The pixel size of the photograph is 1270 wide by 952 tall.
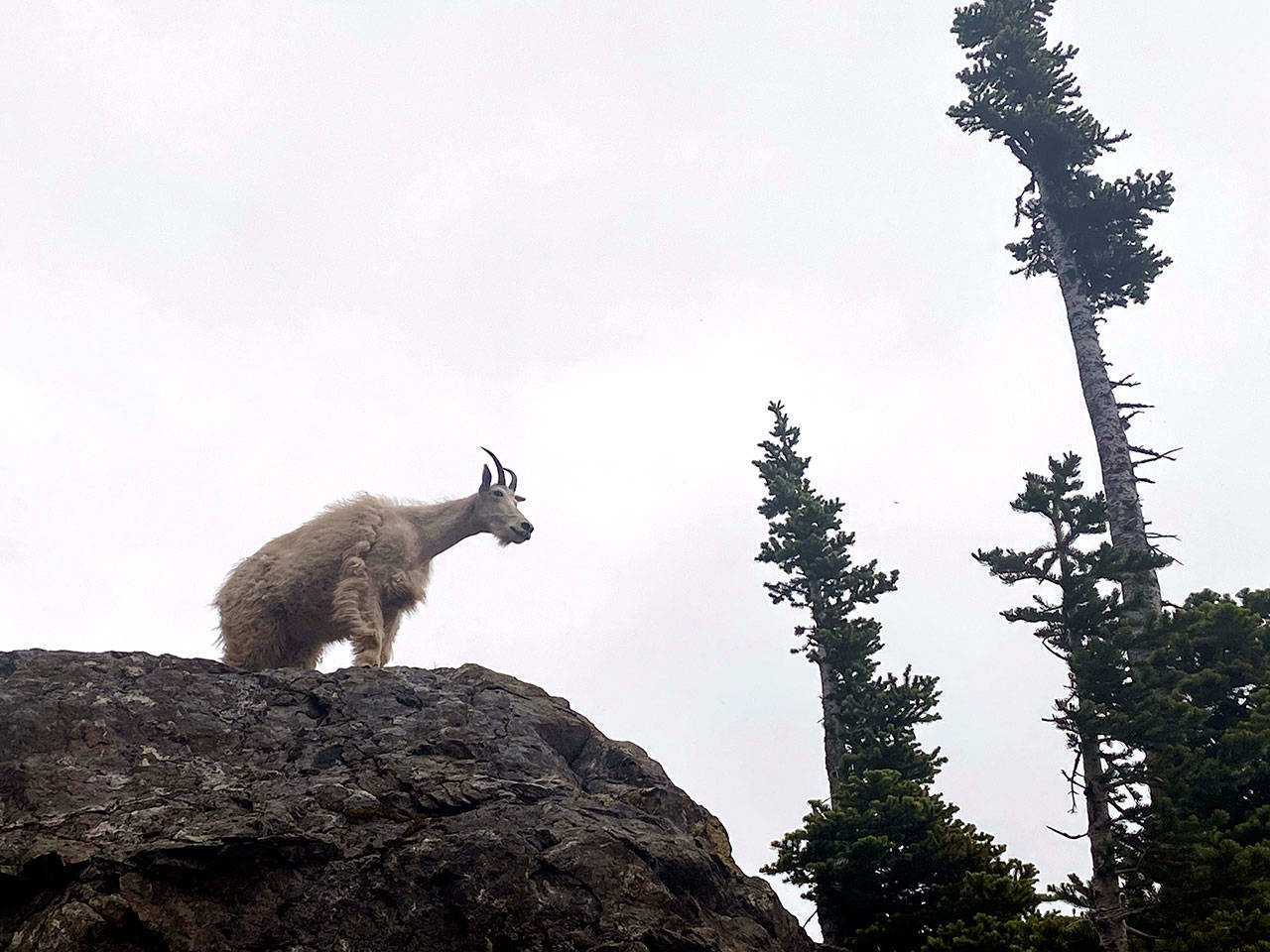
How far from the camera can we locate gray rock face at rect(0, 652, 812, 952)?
7.65 metres

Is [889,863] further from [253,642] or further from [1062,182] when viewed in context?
[1062,182]

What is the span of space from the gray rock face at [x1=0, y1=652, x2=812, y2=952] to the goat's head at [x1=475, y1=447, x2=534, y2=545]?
13.6 feet

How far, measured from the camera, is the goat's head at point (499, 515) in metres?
15.3

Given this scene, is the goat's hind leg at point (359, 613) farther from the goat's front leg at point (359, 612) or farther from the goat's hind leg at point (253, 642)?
the goat's hind leg at point (253, 642)

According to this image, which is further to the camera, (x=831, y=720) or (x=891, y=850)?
(x=831, y=720)

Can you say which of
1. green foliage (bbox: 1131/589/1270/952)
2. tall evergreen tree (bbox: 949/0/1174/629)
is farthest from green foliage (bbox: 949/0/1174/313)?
green foliage (bbox: 1131/589/1270/952)

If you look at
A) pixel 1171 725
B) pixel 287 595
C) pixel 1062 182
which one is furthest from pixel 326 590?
pixel 1062 182

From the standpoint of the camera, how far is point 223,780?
9219mm

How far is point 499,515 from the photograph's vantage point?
15305 mm

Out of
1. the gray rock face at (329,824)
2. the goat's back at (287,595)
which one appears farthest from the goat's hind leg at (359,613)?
the gray rock face at (329,824)

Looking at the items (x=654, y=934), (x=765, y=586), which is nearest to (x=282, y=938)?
(x=654, y=934)

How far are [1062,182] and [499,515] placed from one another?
17.2m

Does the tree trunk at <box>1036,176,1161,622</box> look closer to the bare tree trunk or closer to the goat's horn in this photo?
the bare tree trunk

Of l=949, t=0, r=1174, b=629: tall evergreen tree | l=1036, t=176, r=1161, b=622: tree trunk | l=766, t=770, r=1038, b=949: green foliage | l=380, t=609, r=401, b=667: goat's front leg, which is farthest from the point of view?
l=949, t=0, r=1174, b=629: tall evergreen tree
